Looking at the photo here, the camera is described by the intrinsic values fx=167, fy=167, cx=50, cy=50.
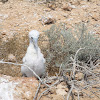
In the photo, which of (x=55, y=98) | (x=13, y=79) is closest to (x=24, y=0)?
(x=13, y=79)

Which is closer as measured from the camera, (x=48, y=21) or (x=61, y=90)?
(x=61, y=90)

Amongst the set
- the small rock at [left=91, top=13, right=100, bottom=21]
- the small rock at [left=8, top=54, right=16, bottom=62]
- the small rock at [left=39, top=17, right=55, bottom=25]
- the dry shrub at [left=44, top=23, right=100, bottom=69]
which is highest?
the small rock at [left=91, top=13, right=100, bottom=21]

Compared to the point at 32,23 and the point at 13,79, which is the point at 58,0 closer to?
the point at 32,23

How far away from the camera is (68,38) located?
12.1 ft

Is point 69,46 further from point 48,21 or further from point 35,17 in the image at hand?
point 35,17

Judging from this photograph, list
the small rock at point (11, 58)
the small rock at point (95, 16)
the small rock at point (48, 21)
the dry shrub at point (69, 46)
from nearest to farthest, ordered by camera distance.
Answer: the dry shrub at point (69, 46), the small rock at point (11, 58), the small rock at point (48, 21), the small rock at point (95, 16)

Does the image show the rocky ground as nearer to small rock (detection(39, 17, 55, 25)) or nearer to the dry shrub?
small rock (detection(39, 17, 55, 25))

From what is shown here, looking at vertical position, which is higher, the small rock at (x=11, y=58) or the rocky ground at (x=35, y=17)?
the rocky ground at (x=35, y=17)

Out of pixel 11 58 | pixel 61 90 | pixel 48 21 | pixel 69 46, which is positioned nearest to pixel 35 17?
pixel 48 21

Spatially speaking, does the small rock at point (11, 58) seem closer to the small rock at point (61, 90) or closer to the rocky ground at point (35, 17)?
the rocky ground at point (35, 17)

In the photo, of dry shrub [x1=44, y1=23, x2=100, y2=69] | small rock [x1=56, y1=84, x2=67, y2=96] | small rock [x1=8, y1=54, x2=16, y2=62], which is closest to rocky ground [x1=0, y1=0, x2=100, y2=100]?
small rock [x1=8, y1=54, x2=16, y2=62]

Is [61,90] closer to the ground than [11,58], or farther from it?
farther from it

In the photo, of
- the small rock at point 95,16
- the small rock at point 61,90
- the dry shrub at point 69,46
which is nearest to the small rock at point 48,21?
the dry shrub at point 69,46

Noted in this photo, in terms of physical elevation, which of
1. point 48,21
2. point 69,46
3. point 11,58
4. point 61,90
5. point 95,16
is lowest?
point 11,58
